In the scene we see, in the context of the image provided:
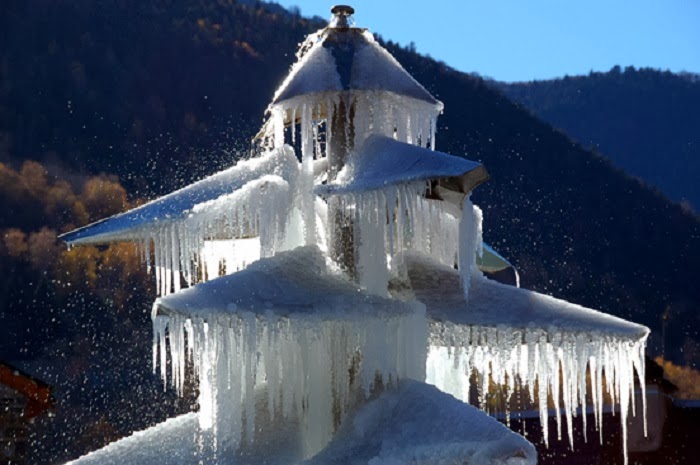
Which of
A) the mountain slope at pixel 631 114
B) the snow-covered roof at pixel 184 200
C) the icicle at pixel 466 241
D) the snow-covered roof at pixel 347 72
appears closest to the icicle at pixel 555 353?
the icicle at pixel 466 241

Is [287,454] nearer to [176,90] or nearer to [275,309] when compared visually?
[275,309]

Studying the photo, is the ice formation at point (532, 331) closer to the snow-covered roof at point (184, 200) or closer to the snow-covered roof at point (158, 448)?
the snow-covered roof at point (184, 200)

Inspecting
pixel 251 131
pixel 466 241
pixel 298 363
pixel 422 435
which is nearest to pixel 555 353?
pixel 466 241

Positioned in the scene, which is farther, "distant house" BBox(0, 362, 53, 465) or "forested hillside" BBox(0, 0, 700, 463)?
"forested hillside" BBox(0, 0, 700, 463)

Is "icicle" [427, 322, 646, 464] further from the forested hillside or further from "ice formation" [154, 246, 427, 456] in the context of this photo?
the forested hillside

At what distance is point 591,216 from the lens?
7388 cm

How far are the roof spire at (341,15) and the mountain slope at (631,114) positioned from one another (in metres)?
90.7

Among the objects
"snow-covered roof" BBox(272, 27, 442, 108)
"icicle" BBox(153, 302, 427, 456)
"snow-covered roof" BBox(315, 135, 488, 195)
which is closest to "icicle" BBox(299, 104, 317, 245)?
"snow-covered roof" BBox(272, 27, 442, 108)

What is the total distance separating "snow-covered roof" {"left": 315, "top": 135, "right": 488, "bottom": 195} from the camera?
565 centimetres

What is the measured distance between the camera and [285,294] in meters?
5.74

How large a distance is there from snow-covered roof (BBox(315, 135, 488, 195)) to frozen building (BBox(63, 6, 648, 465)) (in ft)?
0.04

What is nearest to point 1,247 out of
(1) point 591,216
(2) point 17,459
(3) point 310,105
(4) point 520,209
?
(4) point 520,209

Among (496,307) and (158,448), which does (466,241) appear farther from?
(158,448)

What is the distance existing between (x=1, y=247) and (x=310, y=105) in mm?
57059
